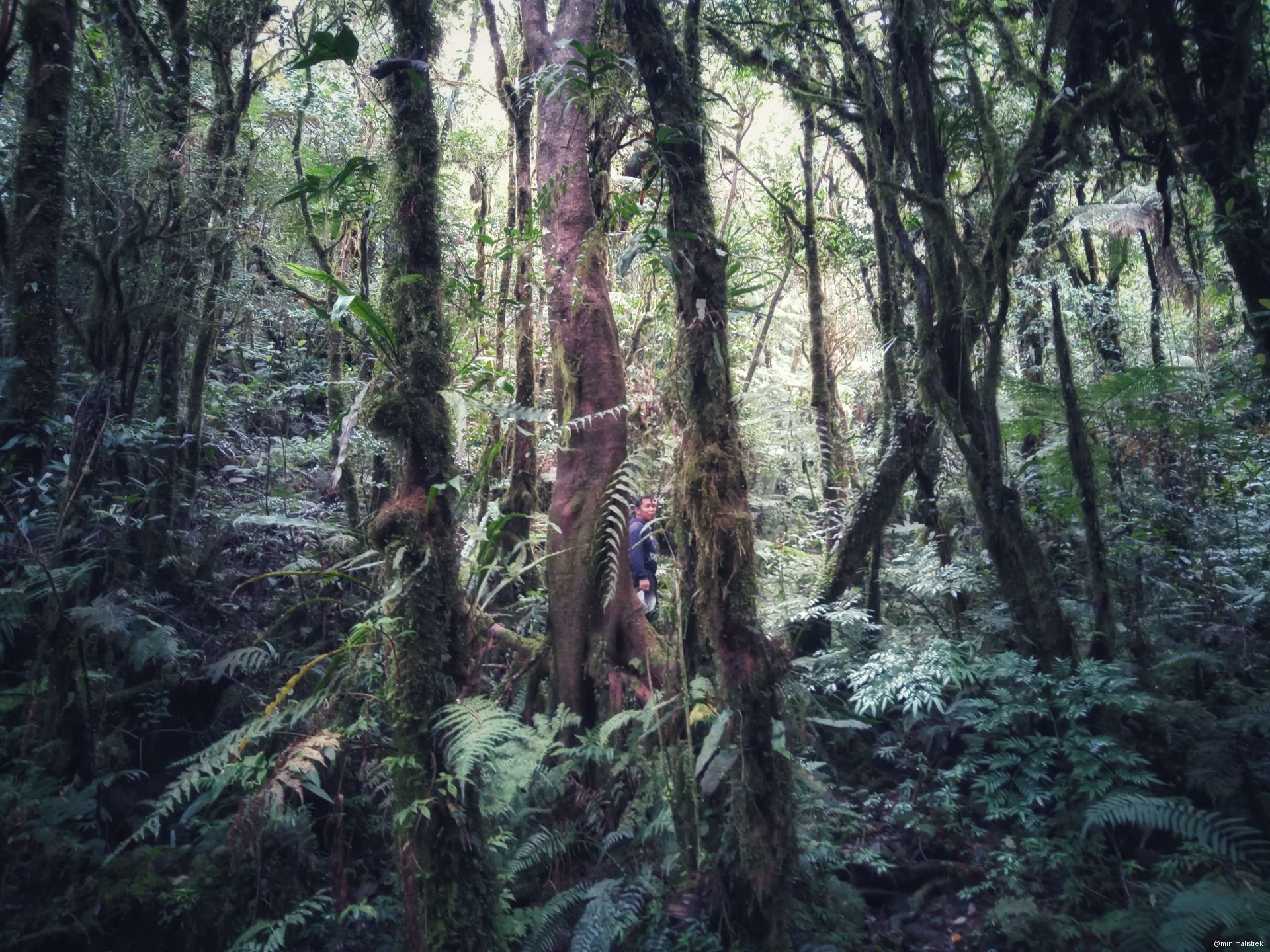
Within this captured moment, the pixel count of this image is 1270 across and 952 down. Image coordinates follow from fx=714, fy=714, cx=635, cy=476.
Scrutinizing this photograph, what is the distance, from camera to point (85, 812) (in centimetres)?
407

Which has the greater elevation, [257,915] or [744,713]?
[744,713]

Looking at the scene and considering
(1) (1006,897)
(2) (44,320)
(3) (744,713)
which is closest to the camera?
(3) (744,713)

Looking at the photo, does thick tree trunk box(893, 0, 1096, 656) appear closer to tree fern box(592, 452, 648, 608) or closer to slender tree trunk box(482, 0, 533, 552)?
tree fern box(592, 452, 648, 608)

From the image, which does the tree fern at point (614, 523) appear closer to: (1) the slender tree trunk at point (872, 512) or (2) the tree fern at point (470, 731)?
(2) the tree fern at point (470, 731)

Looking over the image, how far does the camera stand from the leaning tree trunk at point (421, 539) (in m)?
2.75

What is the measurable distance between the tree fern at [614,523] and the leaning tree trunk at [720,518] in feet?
3.28

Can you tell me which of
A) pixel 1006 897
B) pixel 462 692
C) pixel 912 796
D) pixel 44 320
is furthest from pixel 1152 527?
pixel 44 320

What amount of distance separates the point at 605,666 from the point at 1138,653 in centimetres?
397

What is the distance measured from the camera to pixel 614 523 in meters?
4.84

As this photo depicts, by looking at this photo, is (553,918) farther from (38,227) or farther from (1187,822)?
(38,227)

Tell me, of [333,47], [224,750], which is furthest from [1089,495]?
[224,750]

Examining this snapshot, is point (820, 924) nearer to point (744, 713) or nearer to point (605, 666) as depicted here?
point (744, 713)

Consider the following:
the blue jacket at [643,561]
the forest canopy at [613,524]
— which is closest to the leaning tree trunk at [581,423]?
the forest canopy at [613,524]

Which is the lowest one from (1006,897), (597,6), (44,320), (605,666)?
(1006,897)
